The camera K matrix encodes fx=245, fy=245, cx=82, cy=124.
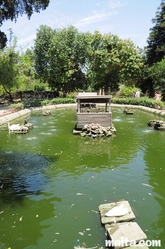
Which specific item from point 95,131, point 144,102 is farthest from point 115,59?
point 95,131

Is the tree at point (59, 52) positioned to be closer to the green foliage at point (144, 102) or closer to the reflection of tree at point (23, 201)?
the green foliage at point (144, 102)

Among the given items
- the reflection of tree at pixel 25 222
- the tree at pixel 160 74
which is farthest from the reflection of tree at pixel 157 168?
the tree at pixel 160 74

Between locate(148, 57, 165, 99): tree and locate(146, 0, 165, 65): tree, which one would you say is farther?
locate(146, 0, 165, 65): tree

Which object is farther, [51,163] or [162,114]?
[162,114]

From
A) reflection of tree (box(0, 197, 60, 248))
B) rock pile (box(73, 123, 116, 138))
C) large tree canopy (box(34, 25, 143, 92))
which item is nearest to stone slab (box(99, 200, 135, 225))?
reflection of tree (box(0, 197, 60, 248))

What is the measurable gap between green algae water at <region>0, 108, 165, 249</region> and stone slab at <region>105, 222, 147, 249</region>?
0.27m

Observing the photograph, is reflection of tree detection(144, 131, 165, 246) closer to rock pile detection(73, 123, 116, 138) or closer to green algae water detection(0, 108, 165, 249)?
green algae water detection(0, 108, 165, 249)

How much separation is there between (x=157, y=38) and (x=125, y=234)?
119ft

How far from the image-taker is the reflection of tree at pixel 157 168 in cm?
524

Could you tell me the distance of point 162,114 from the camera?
72.4ft

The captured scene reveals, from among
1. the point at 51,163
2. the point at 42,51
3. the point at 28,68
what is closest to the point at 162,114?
the point at 51,163

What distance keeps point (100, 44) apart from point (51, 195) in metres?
34.8

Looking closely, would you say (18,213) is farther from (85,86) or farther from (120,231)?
(85,86)

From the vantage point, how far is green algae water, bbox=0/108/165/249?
495 cm
